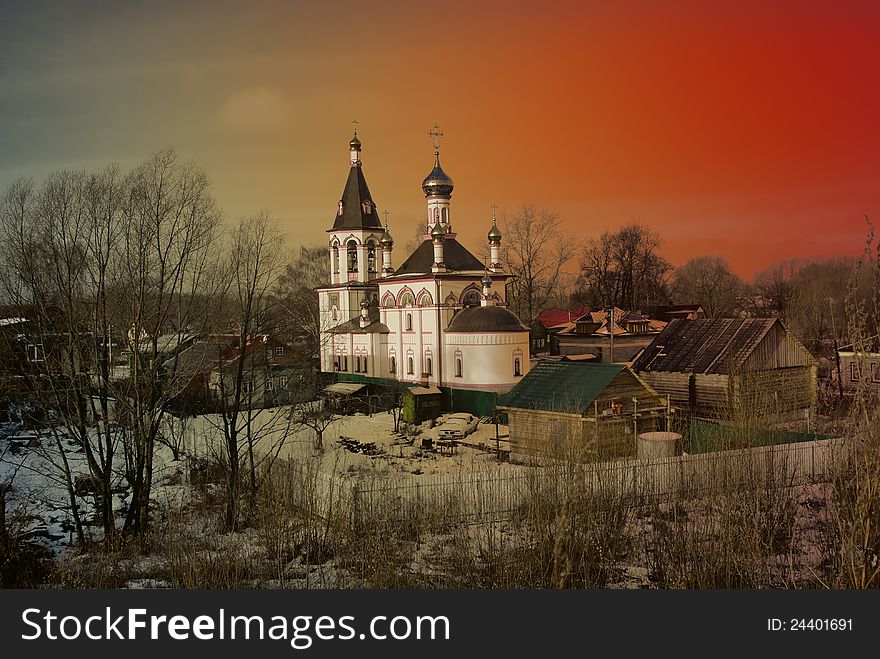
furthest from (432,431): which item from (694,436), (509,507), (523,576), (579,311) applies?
(579,311)

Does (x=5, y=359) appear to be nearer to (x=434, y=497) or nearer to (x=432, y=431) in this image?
(x=434, y=497)

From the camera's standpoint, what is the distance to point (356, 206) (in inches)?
1528

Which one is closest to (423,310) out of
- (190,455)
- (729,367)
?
(729,367)

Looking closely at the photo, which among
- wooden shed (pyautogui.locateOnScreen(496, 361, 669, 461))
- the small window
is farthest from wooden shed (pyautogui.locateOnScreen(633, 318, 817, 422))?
the small window

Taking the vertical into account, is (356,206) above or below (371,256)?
above

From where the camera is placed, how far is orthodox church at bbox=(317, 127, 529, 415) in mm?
29719

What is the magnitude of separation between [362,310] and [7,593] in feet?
96.8

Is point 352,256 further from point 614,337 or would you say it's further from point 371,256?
point 614,337

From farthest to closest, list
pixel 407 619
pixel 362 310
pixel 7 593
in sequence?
pixel 362 310, pixel 7 593, pixel 407 619

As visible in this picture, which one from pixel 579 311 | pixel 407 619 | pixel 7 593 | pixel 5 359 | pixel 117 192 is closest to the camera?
pixel 407 619

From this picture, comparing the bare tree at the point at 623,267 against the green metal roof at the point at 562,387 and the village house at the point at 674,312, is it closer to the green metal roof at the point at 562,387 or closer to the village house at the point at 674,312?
the village house at the point at 674,312

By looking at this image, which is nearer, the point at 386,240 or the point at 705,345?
the point at 705,345

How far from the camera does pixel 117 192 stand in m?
14.9

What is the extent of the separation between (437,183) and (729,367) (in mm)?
18648
